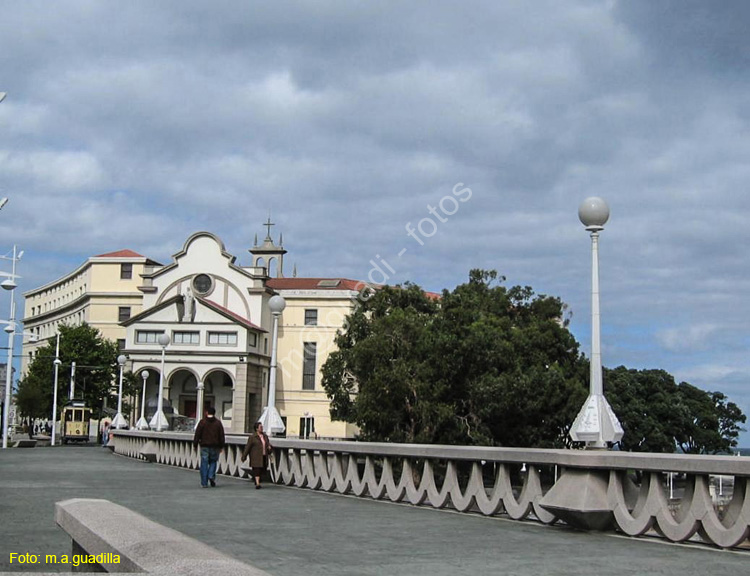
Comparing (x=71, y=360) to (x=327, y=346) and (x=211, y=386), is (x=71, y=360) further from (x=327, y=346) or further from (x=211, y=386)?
(x=327, y=346)

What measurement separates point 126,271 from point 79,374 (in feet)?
63.6

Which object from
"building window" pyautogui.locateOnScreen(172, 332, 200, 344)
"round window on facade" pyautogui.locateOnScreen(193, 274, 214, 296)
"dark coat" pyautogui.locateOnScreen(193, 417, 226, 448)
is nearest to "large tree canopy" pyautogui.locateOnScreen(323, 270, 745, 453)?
"dark coat" pyautogui.locateOnScreen(193, 417, 226, 448)

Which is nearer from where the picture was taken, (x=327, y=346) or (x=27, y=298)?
(x=327, y=346)

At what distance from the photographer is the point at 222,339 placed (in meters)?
77.0

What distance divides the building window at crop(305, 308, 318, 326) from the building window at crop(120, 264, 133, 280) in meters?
20.2

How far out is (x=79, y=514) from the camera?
17.8 ft

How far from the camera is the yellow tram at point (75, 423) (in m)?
72.1

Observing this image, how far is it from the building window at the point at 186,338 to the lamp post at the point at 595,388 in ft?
219

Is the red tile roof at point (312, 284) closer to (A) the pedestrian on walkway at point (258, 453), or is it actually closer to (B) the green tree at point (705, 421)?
(B) the green tree at point (705, 421)

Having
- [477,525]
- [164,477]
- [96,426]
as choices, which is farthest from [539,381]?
[96,426]

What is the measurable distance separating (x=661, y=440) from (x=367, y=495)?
6748 cm

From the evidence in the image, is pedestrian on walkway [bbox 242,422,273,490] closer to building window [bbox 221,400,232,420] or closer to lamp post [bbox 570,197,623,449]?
lamp post [bbox 570,197,623,449]

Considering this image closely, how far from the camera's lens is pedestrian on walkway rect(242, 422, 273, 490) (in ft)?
62.4

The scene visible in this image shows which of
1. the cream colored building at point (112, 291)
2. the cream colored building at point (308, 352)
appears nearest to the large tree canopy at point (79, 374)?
the cream colored building at point (112, 291)
